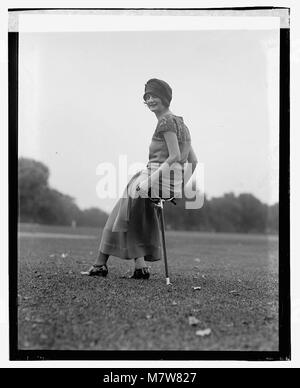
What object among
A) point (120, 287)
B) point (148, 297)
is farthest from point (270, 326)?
point (120, 287)

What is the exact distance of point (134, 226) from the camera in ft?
14.0

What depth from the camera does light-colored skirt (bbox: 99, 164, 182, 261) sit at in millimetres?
4133

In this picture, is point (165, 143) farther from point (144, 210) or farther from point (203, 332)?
point (203, 332)

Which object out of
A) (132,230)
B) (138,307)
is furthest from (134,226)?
(138,307)

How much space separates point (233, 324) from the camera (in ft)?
11.1

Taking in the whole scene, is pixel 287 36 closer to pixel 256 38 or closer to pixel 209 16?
pixel 256 38

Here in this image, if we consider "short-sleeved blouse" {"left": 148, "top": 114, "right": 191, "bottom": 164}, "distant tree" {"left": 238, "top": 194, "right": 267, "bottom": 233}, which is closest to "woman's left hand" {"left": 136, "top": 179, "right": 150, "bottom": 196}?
"short-sleeved blouse" {"left": 148, "top": 114, "right": 191, "bottom": 164}

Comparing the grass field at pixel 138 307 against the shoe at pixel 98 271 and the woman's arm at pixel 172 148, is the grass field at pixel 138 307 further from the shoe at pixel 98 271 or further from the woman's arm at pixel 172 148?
the woman's arm at pixel 172 148

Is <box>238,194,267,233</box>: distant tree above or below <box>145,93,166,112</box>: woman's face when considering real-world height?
below

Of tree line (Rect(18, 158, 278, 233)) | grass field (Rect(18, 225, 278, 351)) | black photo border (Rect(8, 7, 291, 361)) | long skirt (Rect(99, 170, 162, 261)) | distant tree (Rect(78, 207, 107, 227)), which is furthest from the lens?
distant tree (Rect(78, 207, 107, 227))

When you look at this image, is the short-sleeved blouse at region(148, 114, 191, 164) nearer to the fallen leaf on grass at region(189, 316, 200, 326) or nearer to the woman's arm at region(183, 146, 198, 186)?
the woman's arm at region(183, 146, 198, 186)

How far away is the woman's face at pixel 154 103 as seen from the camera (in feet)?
13.3

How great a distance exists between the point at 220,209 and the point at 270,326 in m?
2.03

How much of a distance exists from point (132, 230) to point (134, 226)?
4cm
